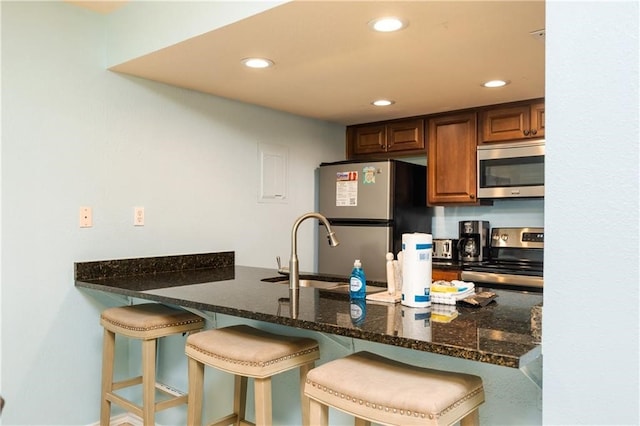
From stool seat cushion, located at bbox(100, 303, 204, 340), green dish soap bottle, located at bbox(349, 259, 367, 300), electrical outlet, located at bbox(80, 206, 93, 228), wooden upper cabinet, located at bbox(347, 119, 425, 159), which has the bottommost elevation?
stool seat cushion, located at bbox(100, 303, 204, 340)

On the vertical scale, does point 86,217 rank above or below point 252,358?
above

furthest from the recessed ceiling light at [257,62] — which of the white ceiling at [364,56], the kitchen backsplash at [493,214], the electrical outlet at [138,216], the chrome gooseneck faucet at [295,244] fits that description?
the kitchen backsplash at [493,214]

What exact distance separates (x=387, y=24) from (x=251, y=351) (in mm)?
1356

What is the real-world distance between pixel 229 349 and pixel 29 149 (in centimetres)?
148

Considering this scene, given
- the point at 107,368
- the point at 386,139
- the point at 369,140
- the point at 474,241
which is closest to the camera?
the point at 107,368

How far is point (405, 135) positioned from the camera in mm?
3773

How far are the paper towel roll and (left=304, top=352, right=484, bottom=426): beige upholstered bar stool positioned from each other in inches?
12.0

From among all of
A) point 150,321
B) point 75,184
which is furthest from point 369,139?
point 150,321

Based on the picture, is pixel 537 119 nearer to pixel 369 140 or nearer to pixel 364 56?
pixel 369 140

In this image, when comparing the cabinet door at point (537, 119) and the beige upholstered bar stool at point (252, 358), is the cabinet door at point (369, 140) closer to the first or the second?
the cabinet door at point (537, 119)

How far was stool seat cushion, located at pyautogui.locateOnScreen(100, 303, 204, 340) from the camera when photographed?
6.48 ft

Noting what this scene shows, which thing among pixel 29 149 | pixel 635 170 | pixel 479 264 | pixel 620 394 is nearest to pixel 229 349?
pixel 620 394

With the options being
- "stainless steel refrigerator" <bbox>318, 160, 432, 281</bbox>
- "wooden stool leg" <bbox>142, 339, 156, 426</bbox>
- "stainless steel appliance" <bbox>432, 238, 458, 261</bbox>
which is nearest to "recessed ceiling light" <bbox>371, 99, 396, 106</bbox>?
"stainless steel refrigerator" <bbox>318, 160, 432, 281</bbox>

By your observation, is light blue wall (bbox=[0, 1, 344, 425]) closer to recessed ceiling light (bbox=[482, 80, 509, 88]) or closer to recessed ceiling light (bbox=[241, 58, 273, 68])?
recessed ceiling light (bbox=[241, 58, 273, 68])
